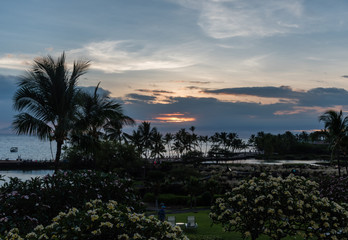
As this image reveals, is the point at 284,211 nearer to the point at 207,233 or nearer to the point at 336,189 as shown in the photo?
the point at 336,189

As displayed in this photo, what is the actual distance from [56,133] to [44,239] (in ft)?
25.4

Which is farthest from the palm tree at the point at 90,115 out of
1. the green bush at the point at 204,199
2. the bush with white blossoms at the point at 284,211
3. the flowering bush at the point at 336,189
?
the green bush at the point at 204,199

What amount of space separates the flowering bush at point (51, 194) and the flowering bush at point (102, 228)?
2.79m

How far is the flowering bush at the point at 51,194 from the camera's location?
858cm

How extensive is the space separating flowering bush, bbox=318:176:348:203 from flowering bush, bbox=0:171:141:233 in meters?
10.7

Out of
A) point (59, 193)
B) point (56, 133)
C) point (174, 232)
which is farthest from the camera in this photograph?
point (56, 133)

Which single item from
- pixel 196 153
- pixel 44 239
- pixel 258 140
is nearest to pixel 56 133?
pixel 44 239

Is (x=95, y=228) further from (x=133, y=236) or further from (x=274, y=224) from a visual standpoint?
(x=274, y=224)

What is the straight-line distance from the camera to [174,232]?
6.27 metres

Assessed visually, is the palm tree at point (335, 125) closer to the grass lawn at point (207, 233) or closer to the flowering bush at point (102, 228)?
the grass lawn at point (207, 233)

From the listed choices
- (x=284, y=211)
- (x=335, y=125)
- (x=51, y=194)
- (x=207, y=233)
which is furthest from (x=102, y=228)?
(x=335, y=125)

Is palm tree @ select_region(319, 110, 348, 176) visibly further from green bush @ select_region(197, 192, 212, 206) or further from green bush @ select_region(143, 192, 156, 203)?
green bush @ select_region(143, 192, 156, 203)

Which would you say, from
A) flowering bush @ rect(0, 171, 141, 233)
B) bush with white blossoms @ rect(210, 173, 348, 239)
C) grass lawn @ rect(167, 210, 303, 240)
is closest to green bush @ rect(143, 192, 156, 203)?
grass lawn @ rect(167, 210, 303, 240)

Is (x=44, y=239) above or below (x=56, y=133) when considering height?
below
